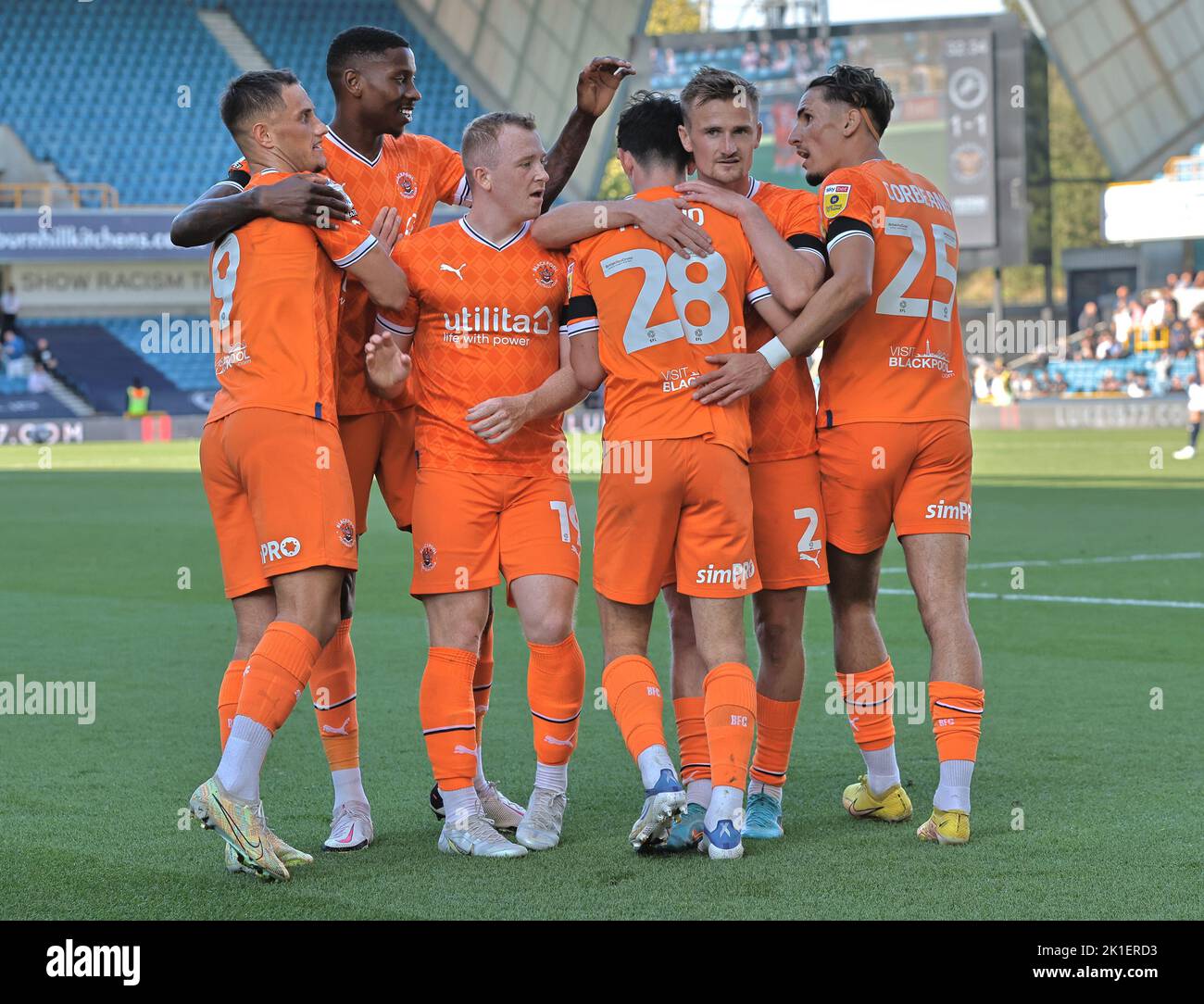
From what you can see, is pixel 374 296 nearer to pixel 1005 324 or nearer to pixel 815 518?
pixel 815 518

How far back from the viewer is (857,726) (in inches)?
198

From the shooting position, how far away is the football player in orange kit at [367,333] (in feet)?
16.2

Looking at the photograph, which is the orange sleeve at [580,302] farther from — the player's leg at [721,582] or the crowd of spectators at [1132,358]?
the crowd of spectators at [1132,358]

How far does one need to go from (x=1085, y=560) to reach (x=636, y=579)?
7.96m

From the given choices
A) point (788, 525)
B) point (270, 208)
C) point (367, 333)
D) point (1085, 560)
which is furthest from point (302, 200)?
point (1085, 560)

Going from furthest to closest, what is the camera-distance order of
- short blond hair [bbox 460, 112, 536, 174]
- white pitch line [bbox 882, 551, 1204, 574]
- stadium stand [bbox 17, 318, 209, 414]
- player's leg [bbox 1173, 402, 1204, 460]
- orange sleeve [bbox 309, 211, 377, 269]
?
stadium stand [bbox 17, 318, 209, 414]
player's leg [bbox 1173, 402, 1204, 460]
white pitch line [bbox 882, 551, 1204, 574]
short blond hair [bbox 460, 112, 536, 174]
orange sleeve [bbox 309, 211, 377, 269]

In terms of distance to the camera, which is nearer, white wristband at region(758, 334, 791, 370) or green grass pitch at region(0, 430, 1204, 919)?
green grass pitch at region(0, 430, 1204, 919)

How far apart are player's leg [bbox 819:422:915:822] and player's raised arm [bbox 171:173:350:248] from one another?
1598 mm

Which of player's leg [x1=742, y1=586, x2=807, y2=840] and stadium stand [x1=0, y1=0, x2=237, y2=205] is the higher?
stadium stand [x1=0, y1=0, x2=237, y2=205]

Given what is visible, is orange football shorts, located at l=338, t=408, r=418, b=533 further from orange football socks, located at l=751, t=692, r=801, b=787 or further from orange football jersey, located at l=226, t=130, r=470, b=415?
orange football socks, located at l=751, t=692, r=801, b=787

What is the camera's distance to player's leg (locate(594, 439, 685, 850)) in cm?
457

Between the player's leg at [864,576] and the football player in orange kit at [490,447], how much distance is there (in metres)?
0.79

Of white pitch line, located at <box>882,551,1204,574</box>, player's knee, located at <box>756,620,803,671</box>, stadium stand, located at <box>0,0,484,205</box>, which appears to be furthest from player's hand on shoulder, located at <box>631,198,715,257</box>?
stadium stand, located at <box>0,0,484,205</box>
